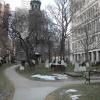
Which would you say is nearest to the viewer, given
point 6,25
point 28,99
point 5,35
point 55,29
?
point 28,99

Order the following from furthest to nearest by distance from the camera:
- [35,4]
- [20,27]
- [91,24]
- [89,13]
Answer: [89,13]
[91,24]
[35,4]
[20,27]

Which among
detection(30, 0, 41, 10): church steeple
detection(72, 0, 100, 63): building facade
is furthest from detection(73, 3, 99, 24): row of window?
detection(30, 0, 41, 10): church steeple

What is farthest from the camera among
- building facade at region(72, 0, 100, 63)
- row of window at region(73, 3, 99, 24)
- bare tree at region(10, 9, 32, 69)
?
row of window at region(73, 3, 99, 24)

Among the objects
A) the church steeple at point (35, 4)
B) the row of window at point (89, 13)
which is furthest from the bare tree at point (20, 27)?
the row of window at point (89, 13)

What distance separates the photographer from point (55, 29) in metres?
52.9

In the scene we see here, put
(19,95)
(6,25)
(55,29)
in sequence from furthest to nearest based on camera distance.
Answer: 1. (55,29)
2. (6,25)
3. (19,95)

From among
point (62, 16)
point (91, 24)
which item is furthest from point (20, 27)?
point (91, 24)

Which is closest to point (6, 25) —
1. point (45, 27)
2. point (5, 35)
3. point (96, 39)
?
point (5, 35)

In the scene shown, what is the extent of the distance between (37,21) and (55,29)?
612 centimetres

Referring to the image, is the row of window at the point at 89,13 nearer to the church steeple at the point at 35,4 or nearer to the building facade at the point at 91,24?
the building facade at the point at 91,24

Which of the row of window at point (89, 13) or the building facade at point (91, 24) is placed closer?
the building facade at point (91, 24)

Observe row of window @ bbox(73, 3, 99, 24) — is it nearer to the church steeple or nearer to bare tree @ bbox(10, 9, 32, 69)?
the church steeple

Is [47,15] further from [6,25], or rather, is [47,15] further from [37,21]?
[6,25]

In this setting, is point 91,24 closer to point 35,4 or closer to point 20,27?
point 35,4
